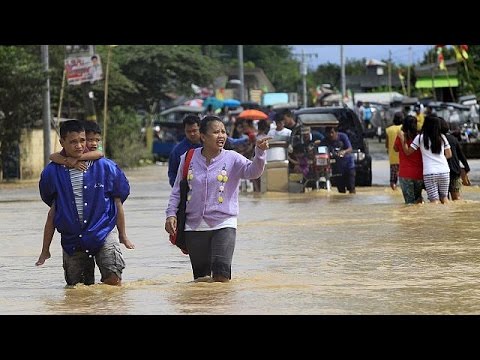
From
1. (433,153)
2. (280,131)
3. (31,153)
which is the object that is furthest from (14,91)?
(433,153)

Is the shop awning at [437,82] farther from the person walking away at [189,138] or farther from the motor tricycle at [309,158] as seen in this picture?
the person walking away at [189,138]

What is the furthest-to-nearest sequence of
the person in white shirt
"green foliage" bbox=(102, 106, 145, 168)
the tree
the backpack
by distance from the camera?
the backpack < "green foliage" bbox=(102, 106, 145, 168) < the tree < the person in white shirt

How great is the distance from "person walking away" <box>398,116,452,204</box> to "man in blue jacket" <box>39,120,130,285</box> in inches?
347

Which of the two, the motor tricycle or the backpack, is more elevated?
the backpack

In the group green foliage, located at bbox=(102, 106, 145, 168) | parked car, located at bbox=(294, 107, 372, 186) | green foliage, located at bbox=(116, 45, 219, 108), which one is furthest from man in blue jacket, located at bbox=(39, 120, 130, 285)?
green foliage, located at bbox=(116, 45, 219, 108)

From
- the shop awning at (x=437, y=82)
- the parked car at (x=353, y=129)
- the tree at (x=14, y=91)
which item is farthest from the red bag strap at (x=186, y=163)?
the shop awning at (x=437, y=82)

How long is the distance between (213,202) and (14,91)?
23.8m

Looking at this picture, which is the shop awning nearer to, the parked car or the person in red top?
the parked car

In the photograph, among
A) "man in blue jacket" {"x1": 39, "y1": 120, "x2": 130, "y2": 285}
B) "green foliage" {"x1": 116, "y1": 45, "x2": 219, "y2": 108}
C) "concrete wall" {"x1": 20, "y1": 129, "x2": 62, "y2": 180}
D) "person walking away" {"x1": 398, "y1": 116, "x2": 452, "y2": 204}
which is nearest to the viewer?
"man in blue jacket" {"x1": 39, "y1": 120, "x2": 130, "y2": 285}

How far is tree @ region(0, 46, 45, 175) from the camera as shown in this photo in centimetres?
3378

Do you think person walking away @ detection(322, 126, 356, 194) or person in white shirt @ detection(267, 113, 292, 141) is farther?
person in white shirt @ detection(267, 113, 292, 141)

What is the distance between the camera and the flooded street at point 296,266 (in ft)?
33.3

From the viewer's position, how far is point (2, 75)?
33.8 meters
